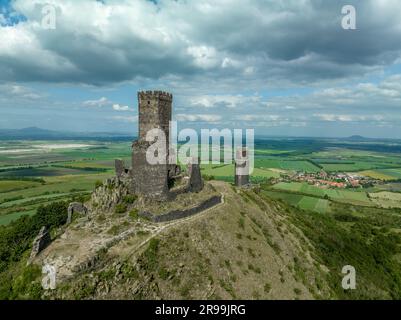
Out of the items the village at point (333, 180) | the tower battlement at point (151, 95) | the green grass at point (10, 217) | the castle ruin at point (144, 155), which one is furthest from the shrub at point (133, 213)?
the village at point (333, 180)

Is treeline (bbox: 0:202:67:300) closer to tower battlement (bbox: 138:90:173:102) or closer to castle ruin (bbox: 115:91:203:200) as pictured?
castle ruin (bbox: 115:91:203:200)

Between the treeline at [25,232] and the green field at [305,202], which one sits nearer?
the treeline at [25,232]

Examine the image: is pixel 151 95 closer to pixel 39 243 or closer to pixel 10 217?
pixel 39 243

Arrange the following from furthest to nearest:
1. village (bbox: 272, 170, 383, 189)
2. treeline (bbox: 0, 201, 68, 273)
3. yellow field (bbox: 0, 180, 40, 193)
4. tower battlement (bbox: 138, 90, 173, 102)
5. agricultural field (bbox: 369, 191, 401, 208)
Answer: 1. village (bbox: 272, 170, 383, 189)
2. agricultural field (bbox: 369, 191, 401, 208)
3. yellow field (bbox: 0, 180, 40, 193)
4. treeline (bbox: 0, 201, 68, 273)
5. tower battlement (bbox: 138, 90, 173, 102)

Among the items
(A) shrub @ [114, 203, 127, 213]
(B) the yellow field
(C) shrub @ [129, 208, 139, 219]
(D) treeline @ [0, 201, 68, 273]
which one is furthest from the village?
(A) shrub @ [114, 203, 127, 213]

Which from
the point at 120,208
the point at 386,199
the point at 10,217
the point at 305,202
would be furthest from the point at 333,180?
the point at 120,208

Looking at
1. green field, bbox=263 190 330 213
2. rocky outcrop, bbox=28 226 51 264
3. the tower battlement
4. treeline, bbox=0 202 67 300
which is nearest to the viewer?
rocky outcrop, bbox=28 226 51 264

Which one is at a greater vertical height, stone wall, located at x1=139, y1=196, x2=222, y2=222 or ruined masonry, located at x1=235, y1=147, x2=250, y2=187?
ruined masonry, located at x1=235, y1=147, x2=250, y2=187

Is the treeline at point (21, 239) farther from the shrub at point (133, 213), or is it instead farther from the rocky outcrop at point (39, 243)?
the shrub at point (133, 213)
